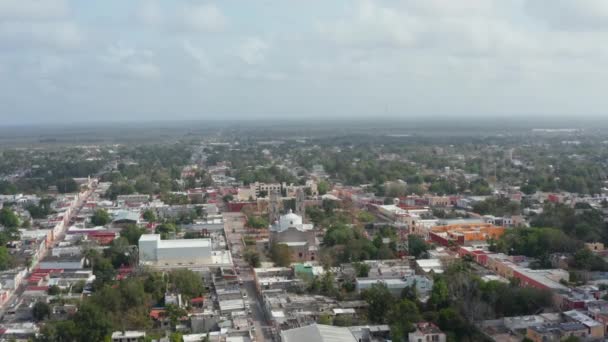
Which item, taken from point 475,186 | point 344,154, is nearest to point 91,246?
point 475,186

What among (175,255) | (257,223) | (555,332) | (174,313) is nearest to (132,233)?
(175,255)

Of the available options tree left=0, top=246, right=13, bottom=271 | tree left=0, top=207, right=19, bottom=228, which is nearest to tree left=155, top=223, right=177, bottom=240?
tree left=0, top=246, right=13, bottom=271

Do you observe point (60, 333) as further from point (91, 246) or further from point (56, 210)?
point (56, 210)

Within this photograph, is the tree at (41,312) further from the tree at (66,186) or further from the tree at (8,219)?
the tree at (66,186)

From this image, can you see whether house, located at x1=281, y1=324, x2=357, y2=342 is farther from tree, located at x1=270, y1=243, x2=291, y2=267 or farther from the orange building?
the orange building

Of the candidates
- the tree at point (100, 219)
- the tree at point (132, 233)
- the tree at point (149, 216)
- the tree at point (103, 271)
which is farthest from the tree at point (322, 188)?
the tree at point (103, 271)

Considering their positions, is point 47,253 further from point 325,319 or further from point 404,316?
point 404,316
